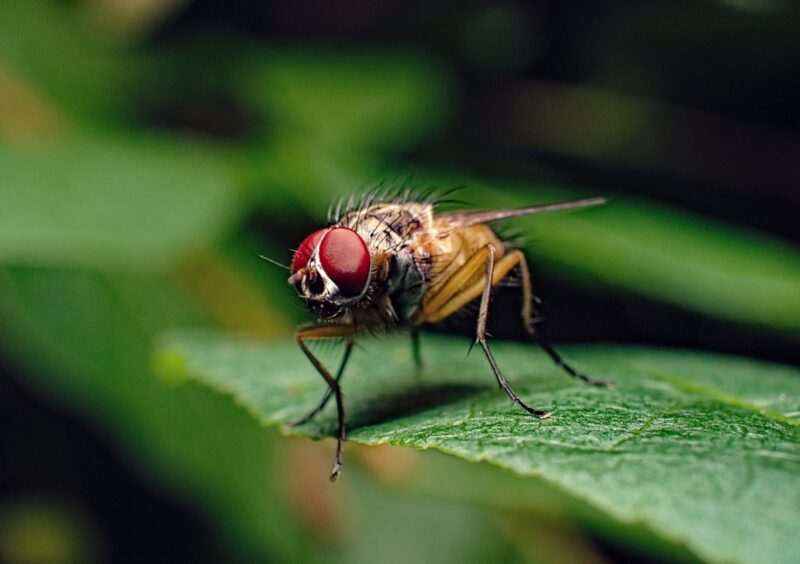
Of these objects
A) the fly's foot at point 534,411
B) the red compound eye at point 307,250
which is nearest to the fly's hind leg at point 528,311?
the fly's foot at point 534,411

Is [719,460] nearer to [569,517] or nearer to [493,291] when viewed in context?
[493,291]

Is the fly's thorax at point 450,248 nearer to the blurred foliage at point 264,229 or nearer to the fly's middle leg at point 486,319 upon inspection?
the fly's middle leg at point 486,319

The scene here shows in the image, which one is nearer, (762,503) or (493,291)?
(762,503)

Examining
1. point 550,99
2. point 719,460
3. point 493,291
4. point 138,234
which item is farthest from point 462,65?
point 719,460

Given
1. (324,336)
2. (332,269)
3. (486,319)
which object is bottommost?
(324,336)

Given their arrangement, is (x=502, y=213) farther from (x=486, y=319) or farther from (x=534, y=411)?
(x=534, y=411)

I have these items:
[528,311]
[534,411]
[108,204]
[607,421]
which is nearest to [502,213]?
→ [528,311]

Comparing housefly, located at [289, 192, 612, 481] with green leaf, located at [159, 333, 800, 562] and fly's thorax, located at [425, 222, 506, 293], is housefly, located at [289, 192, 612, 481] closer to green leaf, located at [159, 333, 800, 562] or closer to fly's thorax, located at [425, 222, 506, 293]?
fly's thorax, located at [425, 222, 506, 293]
